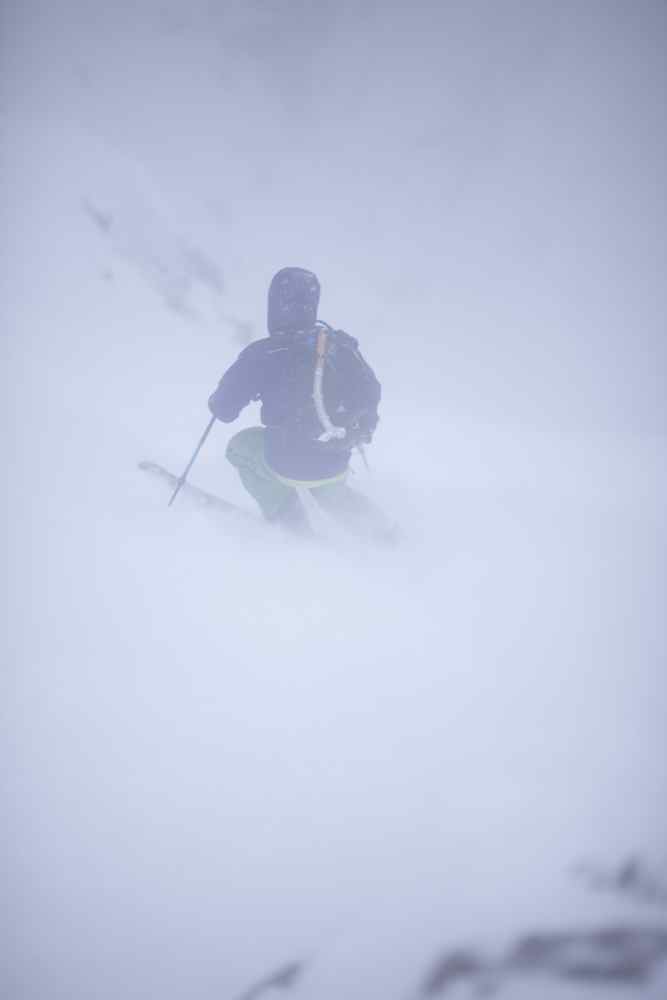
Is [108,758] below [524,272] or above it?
below

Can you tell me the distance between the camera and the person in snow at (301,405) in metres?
2.09

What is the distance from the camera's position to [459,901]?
2.80 feet

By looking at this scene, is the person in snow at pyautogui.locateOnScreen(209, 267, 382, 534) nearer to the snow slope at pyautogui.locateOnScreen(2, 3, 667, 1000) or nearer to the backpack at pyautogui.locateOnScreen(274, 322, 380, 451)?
the backpack at pyautogui.locateOnScreen(274, 322, 380, 451)

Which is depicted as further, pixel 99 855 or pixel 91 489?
pixel 91 489

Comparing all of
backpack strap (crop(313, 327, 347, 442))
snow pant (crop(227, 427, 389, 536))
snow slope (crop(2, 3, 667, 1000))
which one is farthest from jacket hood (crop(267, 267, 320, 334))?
snow slope (crop(2, 3, 667, 1000))

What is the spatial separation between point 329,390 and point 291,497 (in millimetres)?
656

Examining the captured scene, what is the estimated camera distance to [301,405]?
85.8 inches

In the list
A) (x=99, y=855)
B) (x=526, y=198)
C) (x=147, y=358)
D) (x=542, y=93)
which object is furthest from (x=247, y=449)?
(x=542, y=93)

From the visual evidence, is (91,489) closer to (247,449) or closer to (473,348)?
(247,449)

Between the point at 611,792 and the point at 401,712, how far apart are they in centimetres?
54

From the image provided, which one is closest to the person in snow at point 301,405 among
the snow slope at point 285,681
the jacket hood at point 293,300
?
the jacket hood at point 293,300

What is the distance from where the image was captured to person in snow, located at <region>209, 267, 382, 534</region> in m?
2.09

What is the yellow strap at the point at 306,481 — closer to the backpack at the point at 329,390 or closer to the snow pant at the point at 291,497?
the snow pant at the point at 291,497

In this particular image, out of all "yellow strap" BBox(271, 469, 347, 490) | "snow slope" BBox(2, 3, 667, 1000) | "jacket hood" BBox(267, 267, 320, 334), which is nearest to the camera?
"snow slope" BBox(2, 3, 667, 1000)
